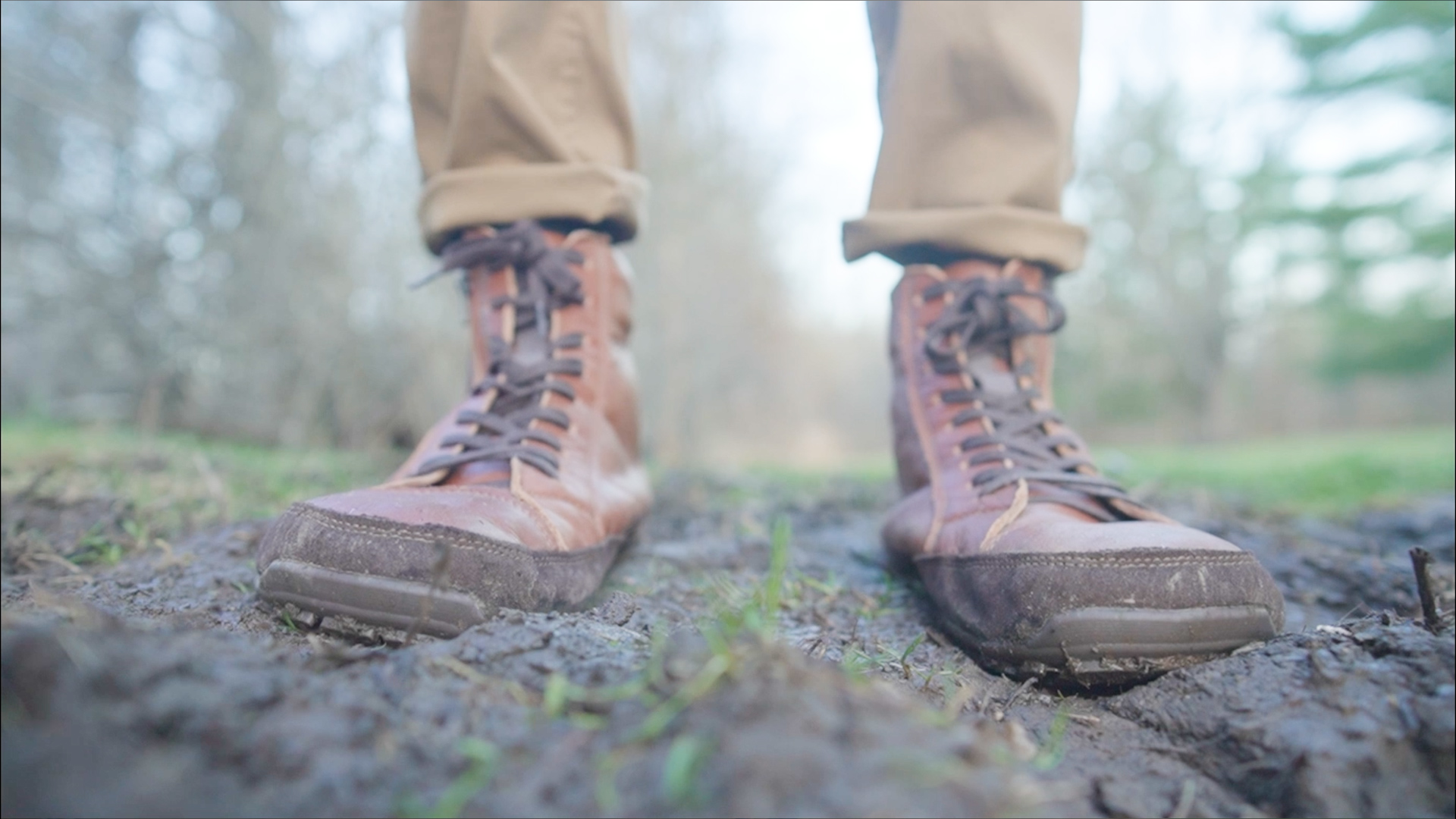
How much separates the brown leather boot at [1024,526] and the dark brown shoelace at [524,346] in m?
0.68

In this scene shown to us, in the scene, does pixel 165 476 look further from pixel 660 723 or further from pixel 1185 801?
pixel 1185 801

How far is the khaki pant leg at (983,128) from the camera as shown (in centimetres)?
157

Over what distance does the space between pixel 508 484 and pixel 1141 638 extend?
93cm

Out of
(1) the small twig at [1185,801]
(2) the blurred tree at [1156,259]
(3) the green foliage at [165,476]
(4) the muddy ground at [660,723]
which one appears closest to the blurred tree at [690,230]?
(3) the green foliage at [165,476]

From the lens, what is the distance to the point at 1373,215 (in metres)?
12.9

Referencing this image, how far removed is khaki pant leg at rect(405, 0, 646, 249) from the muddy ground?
0.86m

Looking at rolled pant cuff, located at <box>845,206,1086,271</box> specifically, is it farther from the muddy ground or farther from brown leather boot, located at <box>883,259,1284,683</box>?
the muddy ground

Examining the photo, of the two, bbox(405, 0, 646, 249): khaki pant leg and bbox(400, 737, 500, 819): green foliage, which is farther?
bbox(405, 0, 646, 249): khaki pant leg

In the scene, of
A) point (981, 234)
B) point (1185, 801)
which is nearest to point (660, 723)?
point (1185, 801)

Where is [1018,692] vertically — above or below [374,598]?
below

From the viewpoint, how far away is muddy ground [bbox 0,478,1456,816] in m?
0.55

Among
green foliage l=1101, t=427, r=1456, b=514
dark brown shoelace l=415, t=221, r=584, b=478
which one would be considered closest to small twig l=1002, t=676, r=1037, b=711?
dark brown shoelace l=415, t=221, r=584, b=478

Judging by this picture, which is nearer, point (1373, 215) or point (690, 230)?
point (690, 230)

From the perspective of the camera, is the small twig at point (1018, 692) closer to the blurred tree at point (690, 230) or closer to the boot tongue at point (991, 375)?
the boot tongue at point (991, 375)
